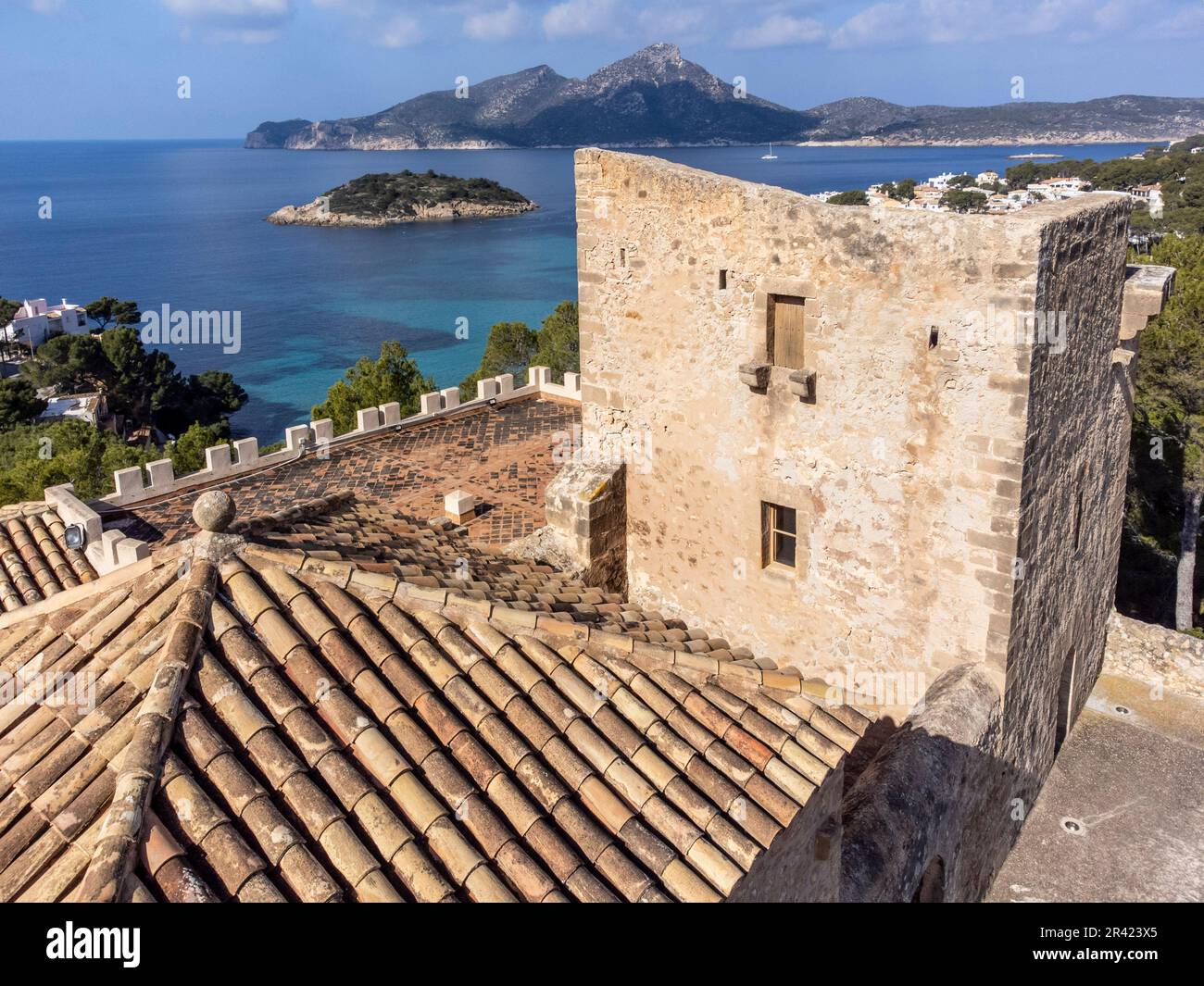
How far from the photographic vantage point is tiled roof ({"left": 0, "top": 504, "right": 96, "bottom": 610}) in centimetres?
1124

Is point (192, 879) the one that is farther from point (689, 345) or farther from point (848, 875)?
point (689, 345)

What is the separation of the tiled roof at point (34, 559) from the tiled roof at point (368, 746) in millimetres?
6125

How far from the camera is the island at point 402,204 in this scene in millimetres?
139625

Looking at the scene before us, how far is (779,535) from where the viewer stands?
10.5 meters

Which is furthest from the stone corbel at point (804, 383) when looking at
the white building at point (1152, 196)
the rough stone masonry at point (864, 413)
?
the white building at point (1152, 196)

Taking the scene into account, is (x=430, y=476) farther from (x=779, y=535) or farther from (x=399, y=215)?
(x=399, y=215)

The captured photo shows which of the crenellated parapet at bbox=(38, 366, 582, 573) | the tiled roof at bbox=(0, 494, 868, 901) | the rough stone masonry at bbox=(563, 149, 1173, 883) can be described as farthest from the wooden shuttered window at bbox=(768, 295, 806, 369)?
the crenellated parapet at bbox=(38, 366, 582, 573)

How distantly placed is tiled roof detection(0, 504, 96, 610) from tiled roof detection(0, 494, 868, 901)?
6.12 meters

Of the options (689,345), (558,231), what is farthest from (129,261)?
(689,345)
